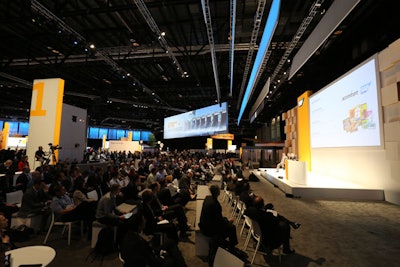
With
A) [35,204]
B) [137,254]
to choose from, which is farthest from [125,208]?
[137,254]

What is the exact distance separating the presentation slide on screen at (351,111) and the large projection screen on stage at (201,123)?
4.79 metres

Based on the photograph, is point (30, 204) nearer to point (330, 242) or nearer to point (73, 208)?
point (73, 208)

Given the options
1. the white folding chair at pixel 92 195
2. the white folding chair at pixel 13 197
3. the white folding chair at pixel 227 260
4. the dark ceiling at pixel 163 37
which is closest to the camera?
the white folding chair at pixel 227 260

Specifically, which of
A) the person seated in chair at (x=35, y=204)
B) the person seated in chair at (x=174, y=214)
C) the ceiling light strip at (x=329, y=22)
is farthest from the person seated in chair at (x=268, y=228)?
the person seated in chair at (x=35, y=204)

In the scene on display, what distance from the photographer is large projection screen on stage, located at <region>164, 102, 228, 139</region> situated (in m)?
11.8

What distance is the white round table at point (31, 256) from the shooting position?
78.7 inches

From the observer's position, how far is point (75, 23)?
7.28 meters

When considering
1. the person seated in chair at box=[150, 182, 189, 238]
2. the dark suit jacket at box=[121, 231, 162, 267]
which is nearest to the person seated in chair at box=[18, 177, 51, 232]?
the person seated in chair at box=[150, 182, 189, 238]

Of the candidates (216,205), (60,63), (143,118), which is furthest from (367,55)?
(143,118)

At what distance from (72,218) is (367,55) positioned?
8949mm

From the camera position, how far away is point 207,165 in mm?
12352

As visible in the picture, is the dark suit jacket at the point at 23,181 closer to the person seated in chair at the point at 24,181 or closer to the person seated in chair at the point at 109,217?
the person seated in chair at the point at 24,181

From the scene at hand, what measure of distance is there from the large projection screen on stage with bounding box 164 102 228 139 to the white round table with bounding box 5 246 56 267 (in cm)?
987

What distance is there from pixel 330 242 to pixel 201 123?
10491mm
